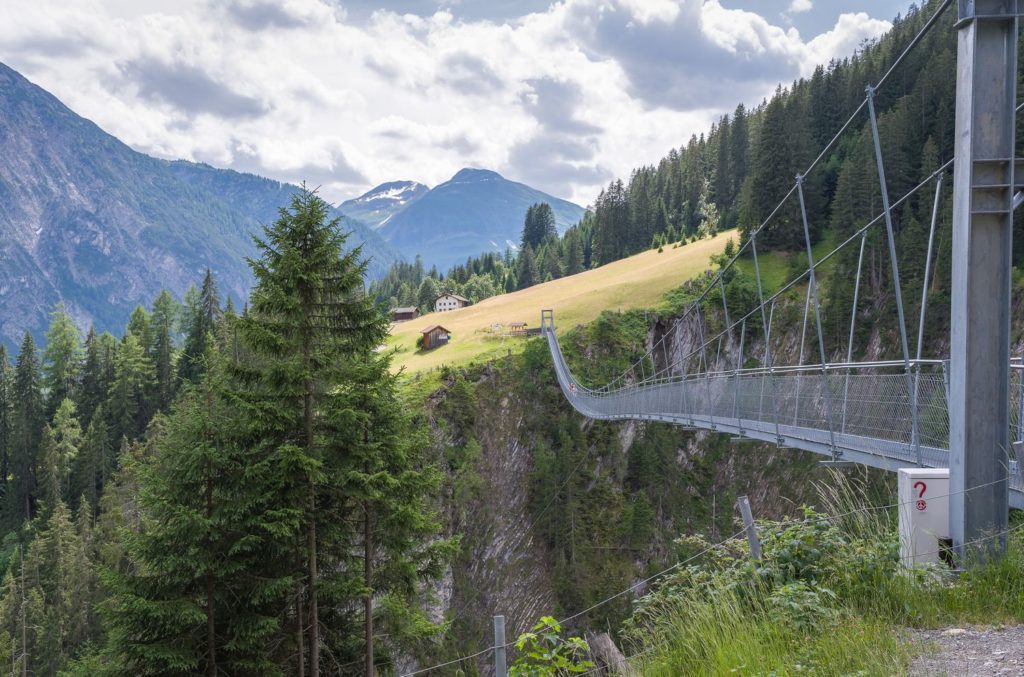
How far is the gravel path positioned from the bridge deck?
1475mm

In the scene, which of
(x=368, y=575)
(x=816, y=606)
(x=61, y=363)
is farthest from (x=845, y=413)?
(x=61, y=363)

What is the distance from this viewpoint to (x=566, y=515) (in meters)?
36.7

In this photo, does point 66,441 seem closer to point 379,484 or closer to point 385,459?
point 385,459

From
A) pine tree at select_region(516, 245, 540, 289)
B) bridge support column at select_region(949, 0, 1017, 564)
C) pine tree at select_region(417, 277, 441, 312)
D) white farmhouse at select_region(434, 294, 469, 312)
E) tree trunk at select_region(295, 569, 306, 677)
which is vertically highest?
pine tree at select_region(516, 245, 540, 289)

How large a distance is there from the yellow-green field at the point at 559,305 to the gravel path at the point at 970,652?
35.6 metres

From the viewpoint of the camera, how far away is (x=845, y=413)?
7.71 meters

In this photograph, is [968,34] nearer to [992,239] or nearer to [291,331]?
[992,239]

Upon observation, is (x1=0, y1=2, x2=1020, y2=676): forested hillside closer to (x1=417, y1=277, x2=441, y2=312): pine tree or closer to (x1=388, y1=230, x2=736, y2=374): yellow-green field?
(x1=417, y1=277, x2=441, y2=312): pine tree

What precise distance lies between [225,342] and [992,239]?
3916 cm

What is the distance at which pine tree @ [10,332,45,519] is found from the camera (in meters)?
47.5

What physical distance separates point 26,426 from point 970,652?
5646 centimetres

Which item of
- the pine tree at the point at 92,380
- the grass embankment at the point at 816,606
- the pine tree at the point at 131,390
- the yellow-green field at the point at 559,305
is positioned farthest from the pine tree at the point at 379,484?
the pine tree at the point at 92,380

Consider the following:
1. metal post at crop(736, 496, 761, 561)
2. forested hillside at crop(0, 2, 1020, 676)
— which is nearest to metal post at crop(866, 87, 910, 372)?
forested hillside at crop(0, 2, 1020, 676)

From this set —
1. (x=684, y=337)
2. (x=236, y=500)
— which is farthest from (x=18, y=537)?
(x=236, y=500)
